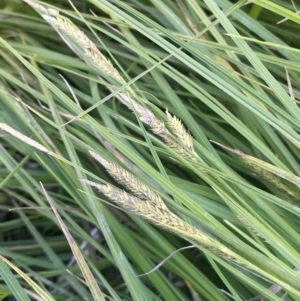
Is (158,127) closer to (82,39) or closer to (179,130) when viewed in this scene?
(179,130)

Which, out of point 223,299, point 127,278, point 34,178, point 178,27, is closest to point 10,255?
point 34,178

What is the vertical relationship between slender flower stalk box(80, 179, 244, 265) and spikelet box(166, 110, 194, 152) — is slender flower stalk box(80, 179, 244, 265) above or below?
below

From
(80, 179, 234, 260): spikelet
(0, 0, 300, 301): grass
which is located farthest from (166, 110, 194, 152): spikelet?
(80, 179, 234, 260): spikelet

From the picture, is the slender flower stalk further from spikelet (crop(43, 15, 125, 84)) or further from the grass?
spikelet (crop(43, 15, 125, 84))

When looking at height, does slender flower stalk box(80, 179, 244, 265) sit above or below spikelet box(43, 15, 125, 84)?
below

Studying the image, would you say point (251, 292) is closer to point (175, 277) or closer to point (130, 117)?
point (175, 277)

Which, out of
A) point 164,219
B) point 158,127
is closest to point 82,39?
point 158,127

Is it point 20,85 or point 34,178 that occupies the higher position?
point 20,85

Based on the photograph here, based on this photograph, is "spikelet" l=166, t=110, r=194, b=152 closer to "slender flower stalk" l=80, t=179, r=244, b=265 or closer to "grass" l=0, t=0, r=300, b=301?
"grass" l=0, t=0, r=300, b=301
